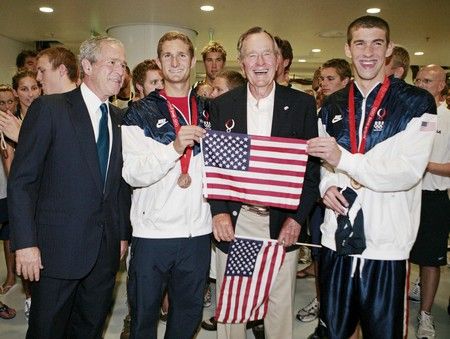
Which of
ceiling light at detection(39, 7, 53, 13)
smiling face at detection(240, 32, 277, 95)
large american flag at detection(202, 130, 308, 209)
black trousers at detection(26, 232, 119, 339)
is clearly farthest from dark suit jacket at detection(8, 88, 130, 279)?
ceiling light at detection(39, 7, 53, 13)

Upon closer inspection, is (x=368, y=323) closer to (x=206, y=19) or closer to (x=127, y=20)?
(x=206, y=19)

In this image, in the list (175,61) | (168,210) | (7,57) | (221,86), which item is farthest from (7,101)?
(7,57)

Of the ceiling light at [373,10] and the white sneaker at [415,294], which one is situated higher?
the ceiling light at [373,10]

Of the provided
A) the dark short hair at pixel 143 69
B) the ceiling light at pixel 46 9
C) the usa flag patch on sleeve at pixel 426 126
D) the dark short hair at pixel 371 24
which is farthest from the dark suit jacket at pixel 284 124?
the ceiling light at pixel 46 9

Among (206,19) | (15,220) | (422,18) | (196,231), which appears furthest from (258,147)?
(422,18)

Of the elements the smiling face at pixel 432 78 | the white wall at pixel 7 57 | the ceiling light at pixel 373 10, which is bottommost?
the smiling face at pixel 432 78

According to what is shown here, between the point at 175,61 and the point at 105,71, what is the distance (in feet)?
1.36

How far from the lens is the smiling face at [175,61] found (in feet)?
7.97

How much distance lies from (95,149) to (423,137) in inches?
68.6

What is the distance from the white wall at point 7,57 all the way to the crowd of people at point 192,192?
33.9ft

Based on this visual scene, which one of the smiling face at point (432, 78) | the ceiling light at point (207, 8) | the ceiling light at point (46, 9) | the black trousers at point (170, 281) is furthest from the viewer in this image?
the ceiling light at point (46, 9)

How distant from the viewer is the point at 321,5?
816 cm

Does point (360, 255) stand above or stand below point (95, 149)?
below

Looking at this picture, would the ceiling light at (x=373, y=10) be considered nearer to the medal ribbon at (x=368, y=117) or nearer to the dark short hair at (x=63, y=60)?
the medal ribbon at (x=368, y=117)
